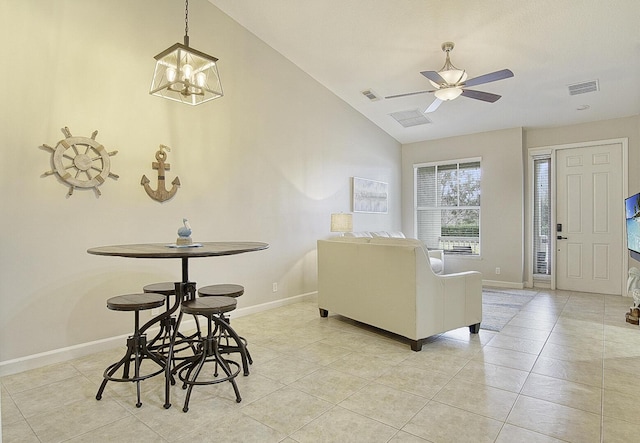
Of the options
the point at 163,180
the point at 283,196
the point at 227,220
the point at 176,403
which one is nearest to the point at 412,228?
the point at 283,196

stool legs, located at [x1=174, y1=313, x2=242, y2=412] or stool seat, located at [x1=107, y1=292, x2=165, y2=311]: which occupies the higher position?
stool seat, located at [x1=107, y1=292, x2=165, y2=311]

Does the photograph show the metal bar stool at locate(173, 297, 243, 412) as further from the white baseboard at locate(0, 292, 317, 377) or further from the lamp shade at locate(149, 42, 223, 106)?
the lamp shade at locate(149, 42, 223, 106)

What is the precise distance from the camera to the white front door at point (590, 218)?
217 inches

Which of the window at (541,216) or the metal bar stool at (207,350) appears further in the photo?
the window at (541,216)

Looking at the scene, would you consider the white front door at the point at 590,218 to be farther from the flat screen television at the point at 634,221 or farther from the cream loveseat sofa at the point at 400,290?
the cream loveseat sofa at the point at 400,290

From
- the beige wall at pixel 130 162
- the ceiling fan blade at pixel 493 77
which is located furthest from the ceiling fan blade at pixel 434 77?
the beige wall at pixel 130 162

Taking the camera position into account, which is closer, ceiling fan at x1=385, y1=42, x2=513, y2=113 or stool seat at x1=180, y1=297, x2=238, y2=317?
stool seat at x1=180, y1=297, x2=238, y2=317

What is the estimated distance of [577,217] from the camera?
5820mm

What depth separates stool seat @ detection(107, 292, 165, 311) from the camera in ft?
7.74

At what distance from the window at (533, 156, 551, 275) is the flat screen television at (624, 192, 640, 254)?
185 centimetres

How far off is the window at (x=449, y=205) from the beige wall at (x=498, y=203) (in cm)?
17

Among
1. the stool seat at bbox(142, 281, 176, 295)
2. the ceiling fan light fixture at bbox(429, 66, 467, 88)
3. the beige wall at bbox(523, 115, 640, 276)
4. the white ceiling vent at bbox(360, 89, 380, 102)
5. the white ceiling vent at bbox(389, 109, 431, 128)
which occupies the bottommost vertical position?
the stool seat at bbox(142, 281, 176, 295)

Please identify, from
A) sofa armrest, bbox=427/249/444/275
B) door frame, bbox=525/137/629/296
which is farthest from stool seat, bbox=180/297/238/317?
door frame, bbox=525/137/629/296

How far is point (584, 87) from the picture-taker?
4.68m
